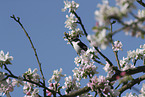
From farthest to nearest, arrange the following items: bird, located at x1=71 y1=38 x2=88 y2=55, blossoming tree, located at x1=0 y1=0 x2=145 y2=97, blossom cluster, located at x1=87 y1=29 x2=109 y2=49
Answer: bird, located at x1=71 y1=38 x2=88 y2=55
blossoming tree, located at x1=0 y1=0 x2=145 y2=97
blossom cluster, located at x1=87 y1=29 x2=109 y2=49

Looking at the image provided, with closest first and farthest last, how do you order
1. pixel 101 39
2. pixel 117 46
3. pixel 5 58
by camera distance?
1. pixel 101 39
2. pixel 5 58
3. pixel 117 46

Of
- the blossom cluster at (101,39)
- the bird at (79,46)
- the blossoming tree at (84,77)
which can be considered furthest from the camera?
the bird at (79,46)

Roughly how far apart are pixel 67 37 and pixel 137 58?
1830 mm

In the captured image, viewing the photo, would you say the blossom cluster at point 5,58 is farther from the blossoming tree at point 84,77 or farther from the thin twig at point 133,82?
the thin twig at point 133,82

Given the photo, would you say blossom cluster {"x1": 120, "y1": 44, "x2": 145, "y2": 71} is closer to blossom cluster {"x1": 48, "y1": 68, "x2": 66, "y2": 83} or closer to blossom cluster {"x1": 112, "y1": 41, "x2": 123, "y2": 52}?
blossom cluster {"x1": 112, "y1": 41, "x2": 123, "y2": 52}

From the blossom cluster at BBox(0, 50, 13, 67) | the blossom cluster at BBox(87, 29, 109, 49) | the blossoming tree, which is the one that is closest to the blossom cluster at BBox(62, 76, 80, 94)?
the blossoming tree

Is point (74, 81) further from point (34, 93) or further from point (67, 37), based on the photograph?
point (67, 37)

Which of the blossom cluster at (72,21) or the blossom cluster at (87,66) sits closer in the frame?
the blossom cluster at (87,66)

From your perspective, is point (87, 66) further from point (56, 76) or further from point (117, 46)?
point (117, 46)

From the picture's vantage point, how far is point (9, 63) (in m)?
3.55

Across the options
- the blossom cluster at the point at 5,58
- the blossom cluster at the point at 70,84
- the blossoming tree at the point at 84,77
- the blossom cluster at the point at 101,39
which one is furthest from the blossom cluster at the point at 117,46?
the blossom cluster at the point at 101,39

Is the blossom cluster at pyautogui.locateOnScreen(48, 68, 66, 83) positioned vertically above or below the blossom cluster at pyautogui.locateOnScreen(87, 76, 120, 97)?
above

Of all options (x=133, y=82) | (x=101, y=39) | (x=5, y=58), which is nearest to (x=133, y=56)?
(x=133, y=82)

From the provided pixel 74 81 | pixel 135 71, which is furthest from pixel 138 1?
pixel 74 81
